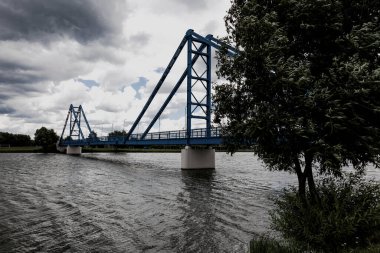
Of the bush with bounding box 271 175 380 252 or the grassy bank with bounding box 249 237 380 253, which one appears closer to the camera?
the grassy bank with bounding box 249 237 380 253

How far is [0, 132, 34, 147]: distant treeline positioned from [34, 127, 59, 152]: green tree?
1727 inches

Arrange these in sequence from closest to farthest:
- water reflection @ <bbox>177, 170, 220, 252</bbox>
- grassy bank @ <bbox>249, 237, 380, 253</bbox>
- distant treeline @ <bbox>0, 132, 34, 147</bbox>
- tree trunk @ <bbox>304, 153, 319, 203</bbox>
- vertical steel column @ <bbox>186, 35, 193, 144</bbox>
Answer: grassy bank @ <bbox>249, 237, 380, 253</bbox>
tree trunk @ <bbox>304, 153, 319, 203</bbox>
water reflection @ <bbox>177, 170, 220, 252</bbox>
vertical steel column @ <bbox>186, 35, 193, 144</bbox>
distant treeline @ <bbox>0, 132, 34, 147</bbox>

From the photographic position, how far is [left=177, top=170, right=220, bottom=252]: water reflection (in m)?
12.6

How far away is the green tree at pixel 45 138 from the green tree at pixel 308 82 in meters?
144

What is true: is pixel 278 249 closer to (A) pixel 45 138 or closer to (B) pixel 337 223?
(B) pixel 337 223

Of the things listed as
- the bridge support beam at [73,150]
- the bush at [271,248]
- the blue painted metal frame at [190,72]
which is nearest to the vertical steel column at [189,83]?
the blue painted metal frame at [190,72]

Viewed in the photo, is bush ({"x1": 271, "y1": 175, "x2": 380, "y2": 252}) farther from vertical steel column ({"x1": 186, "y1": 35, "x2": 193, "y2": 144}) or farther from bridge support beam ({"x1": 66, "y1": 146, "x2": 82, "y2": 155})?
bridge support beam ({"x1": 66, "y1": 146, "x2": 82, "y2": 155})

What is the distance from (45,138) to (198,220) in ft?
467

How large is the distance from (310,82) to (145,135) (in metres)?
55.8

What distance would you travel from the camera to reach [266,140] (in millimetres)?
11758

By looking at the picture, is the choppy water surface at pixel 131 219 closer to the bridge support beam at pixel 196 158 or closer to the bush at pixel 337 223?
the bush at pixel 337 223

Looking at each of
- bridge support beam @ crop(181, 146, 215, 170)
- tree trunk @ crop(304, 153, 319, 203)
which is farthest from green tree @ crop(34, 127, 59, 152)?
tree trunk @ crop(304, 153, 319, 203)

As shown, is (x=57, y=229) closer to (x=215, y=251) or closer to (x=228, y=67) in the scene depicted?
(x=215, y=251)

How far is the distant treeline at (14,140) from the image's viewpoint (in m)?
176
